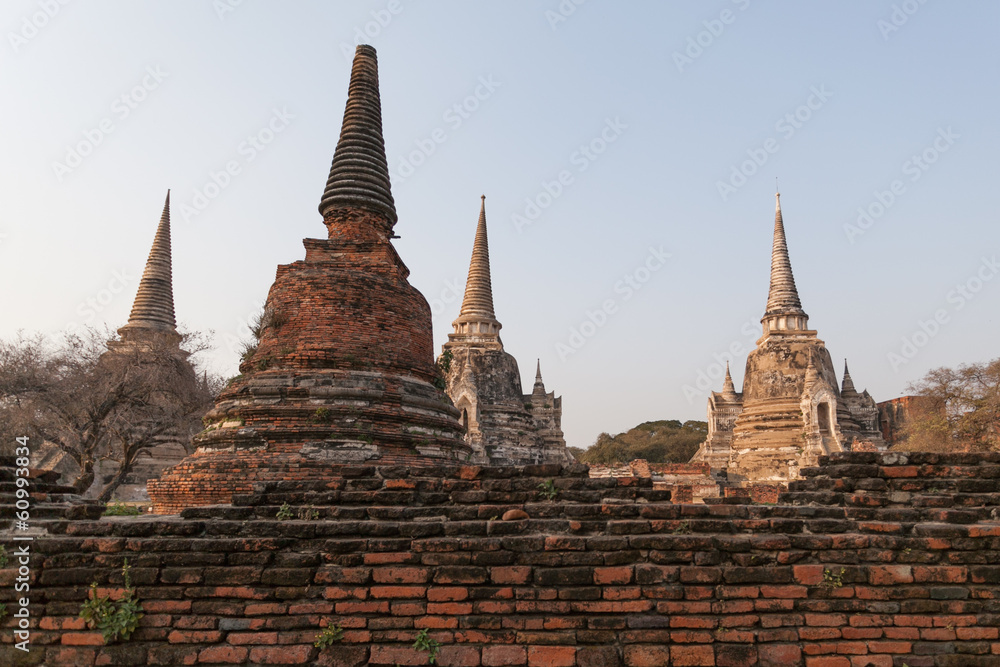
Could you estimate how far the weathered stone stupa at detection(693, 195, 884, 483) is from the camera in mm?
27953

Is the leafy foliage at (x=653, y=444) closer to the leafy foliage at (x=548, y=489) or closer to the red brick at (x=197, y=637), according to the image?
the leafy foliage at (x=548, y=489)

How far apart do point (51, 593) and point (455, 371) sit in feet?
87.3

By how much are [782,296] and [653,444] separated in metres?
31.0

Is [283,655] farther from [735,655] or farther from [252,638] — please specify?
[735,655]

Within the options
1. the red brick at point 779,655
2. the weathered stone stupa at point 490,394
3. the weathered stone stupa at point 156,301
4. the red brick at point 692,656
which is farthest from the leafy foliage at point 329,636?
the weathered stone stupa at point 156,301

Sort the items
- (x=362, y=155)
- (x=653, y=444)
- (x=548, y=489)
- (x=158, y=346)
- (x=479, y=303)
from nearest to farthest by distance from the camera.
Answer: (x=548, y=489), (x=362, y=155), (x=158, y=346), (x=479, y=303), (x=653, y=444)

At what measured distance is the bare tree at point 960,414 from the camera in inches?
932

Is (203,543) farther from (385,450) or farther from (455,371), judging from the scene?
(455,371)

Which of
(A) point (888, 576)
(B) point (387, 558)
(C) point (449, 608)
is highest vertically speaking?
(B) point (387, 558)

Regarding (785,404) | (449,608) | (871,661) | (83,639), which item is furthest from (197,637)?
(785,404)

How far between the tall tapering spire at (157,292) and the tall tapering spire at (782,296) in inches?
1106

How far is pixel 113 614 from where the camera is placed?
4.64m

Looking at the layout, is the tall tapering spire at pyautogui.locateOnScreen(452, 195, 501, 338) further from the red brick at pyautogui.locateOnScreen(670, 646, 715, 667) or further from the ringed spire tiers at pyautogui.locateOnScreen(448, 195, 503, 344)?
the red brick at pyautogui.locateOnScreen(670, 646, 715, 667)

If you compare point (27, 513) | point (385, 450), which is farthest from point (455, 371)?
point (27, 513)
